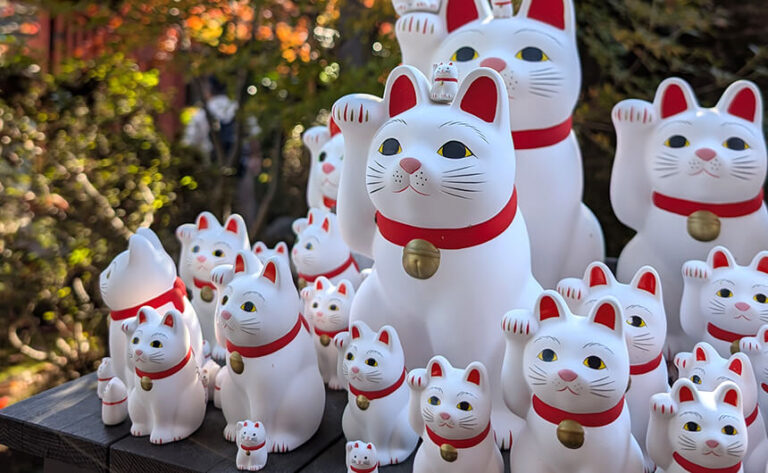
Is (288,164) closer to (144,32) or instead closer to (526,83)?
(144,32)

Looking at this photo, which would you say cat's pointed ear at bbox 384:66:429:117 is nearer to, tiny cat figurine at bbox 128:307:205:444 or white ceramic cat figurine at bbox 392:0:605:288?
white ceramic cat figurine at bbox 392:0:605:288

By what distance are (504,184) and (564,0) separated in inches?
31.1

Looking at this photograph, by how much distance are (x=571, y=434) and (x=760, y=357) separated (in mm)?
551

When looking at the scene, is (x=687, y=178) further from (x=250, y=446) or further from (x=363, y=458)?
(x=250, y=446)

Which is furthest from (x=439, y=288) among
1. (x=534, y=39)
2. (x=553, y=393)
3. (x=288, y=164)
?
(x=288, y=164)

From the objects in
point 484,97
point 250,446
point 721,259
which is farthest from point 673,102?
point 250,446

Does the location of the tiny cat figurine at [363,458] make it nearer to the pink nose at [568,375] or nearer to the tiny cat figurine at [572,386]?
the tiny cat figurine at [572,386]

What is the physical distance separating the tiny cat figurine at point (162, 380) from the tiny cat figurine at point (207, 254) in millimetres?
367

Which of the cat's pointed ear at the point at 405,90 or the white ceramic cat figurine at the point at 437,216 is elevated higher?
the cat's pointed ear at the point at 405,90

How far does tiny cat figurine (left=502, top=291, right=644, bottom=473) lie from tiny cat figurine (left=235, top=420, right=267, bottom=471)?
569mm

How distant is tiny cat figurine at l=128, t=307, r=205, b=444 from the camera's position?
5.27ft

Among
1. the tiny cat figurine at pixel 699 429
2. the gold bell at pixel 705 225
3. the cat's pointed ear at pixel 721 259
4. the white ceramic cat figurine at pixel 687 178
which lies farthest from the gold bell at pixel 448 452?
the gold bell at pixel 705 225

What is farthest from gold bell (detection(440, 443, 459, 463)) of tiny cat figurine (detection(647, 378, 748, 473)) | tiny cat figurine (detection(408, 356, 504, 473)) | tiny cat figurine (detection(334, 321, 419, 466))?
tiny cat figurine (detection(647, 378, 748, 473))

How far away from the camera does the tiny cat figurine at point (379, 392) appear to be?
1511 mm
